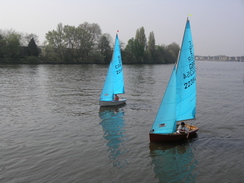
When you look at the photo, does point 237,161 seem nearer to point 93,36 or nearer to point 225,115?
point 225,115

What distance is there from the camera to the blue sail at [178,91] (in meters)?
18.1

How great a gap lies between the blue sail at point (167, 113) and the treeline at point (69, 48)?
95597mm

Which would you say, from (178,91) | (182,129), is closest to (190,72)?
(178,91)

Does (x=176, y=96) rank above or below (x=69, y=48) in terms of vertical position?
below

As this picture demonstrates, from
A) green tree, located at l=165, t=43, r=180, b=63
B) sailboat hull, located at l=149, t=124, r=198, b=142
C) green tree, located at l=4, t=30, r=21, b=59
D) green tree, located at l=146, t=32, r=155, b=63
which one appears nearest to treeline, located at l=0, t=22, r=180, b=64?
green tree, located at l=4, t=30, r=21, b=59

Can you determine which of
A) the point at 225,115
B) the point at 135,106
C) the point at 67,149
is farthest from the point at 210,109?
the point at 67,149

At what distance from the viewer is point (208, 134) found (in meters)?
21.7

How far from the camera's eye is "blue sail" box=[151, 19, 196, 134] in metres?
18.1

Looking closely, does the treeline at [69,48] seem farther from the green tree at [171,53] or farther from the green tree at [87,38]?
the green tree at [171,53]

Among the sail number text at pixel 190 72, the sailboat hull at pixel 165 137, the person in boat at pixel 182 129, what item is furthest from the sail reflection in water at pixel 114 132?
the sail number text at pixel 190 72

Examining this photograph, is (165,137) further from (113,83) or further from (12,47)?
(12,47)

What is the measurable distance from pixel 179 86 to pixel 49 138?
37.2 ft

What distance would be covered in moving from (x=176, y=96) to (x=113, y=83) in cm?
1312

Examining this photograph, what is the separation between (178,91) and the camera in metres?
19.0
